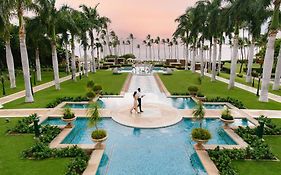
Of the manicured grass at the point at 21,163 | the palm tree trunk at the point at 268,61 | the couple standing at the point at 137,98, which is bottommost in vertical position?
the manicured grass at the point at 21,163

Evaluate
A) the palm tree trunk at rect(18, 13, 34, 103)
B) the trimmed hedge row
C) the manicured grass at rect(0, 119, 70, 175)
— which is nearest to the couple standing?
the trimmed hedge row

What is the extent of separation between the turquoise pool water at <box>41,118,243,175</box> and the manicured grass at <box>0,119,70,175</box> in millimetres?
1737

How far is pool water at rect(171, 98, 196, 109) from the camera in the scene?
18.3 m

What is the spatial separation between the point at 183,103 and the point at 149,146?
940 centimetres

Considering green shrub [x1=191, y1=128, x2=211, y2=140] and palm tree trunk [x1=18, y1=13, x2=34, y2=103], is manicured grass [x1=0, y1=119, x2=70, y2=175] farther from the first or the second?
palm tree trunk [x1=18, y1=13, x2=34, y2=103]

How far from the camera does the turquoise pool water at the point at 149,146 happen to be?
29.1ft

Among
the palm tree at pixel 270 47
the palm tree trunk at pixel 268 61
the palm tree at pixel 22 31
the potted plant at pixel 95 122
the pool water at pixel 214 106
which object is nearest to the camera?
the potted plant at pixel 95 122

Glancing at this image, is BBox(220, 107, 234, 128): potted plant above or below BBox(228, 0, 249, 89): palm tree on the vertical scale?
below

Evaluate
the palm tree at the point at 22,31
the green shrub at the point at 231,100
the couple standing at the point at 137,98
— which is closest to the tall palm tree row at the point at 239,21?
the green shrub at the point at 231,100

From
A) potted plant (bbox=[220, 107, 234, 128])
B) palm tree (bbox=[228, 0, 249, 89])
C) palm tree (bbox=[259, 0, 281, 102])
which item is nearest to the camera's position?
potted plant (bbox=[220, 107, 234, 128])

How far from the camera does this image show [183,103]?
19453mm

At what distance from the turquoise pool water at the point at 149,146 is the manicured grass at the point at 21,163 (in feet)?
5.70

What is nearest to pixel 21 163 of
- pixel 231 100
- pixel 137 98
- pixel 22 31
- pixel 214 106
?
pixel 137 98

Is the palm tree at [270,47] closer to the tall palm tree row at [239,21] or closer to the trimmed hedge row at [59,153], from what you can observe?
the tall palm tree row at [239,21]
